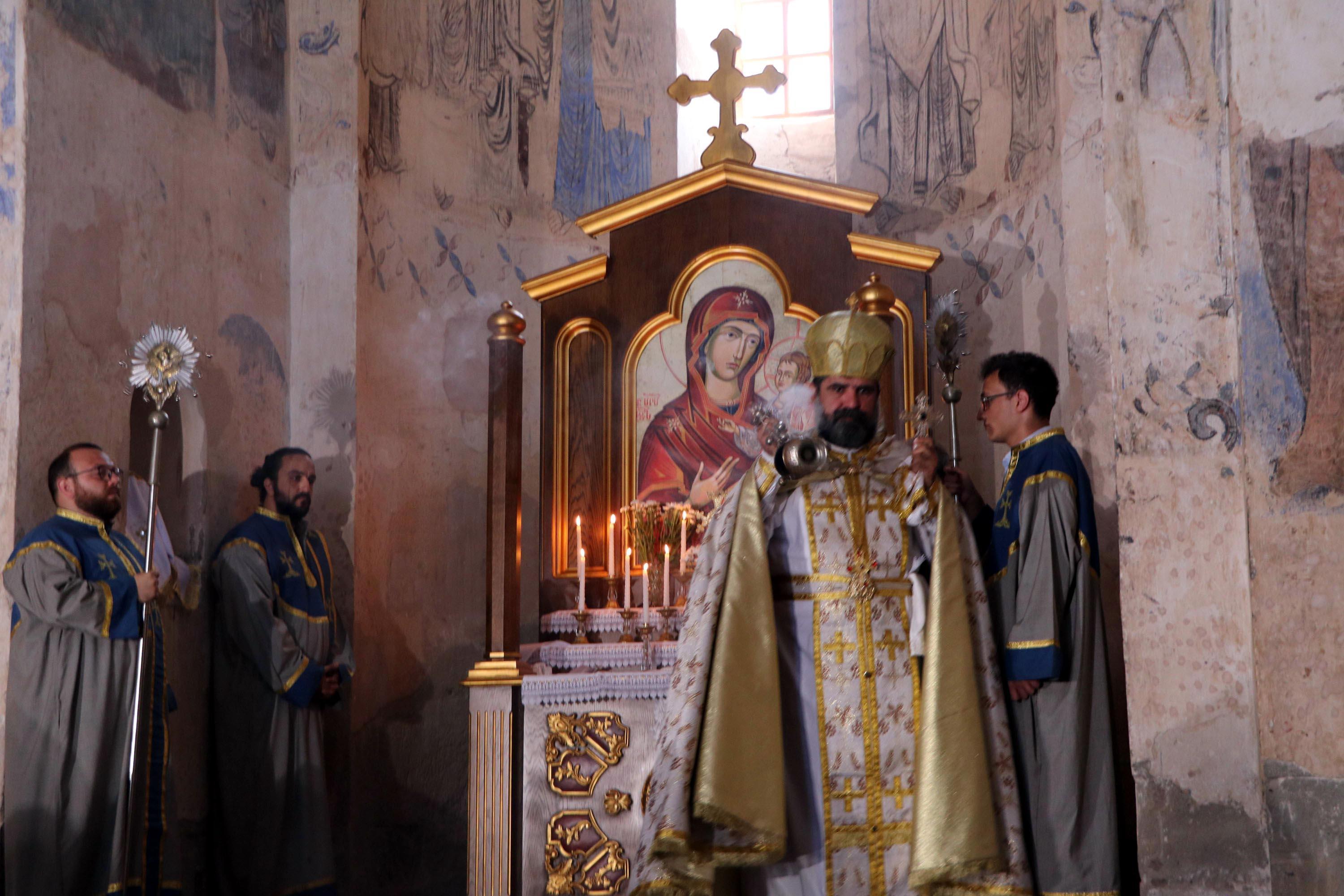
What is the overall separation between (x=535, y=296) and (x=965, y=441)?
8.12ft

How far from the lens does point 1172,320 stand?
4250 millimetres

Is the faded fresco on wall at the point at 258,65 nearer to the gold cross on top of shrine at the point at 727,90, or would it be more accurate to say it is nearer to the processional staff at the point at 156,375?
the processional staff at the point at 156,375

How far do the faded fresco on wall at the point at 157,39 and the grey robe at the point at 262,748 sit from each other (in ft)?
7.40

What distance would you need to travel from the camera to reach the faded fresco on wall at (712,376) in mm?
6934

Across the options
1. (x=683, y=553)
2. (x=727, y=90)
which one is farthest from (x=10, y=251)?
(x=727, y=90)

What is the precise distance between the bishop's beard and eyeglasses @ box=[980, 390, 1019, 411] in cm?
53

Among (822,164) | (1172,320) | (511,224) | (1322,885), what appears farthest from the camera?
(822,164)

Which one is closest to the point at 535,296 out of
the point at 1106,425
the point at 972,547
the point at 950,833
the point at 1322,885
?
the point at 1106,425

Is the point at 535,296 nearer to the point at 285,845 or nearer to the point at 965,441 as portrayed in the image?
the point at 965,441

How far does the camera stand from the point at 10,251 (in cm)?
545

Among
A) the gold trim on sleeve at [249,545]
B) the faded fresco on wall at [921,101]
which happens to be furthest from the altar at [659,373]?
the faded fresco on wall at [921,101]

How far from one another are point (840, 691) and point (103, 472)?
3.09 metres

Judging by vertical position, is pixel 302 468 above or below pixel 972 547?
above

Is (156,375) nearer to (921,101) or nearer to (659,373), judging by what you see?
(659,373)
